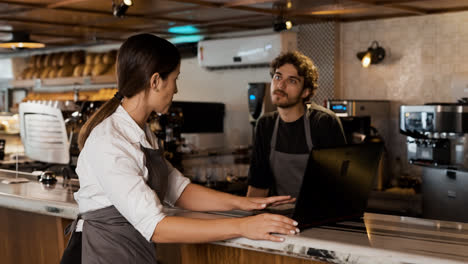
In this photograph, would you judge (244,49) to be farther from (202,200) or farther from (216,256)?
(216,256)

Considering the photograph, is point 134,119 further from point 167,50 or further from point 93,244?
point 93,244

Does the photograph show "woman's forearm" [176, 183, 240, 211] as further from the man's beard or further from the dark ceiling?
the dark ceiling

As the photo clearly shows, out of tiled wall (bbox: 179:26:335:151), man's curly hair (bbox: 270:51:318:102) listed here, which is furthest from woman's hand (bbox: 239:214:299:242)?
tiled wall (bbox: 179:26:335:151)

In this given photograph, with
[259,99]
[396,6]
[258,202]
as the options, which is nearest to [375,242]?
[258,202]

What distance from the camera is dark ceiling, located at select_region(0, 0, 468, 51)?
5.59 m

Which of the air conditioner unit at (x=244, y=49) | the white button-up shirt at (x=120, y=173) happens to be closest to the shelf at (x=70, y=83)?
the air conditioner unit at (x=244, y=49)

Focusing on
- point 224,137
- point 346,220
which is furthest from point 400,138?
point 346,220

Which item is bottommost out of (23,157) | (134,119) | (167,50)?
(23,157)

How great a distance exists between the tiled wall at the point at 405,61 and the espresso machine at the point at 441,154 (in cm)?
81

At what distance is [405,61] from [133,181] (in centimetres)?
566

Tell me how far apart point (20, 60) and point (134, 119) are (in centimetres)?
967

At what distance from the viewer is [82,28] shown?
24.6 feet

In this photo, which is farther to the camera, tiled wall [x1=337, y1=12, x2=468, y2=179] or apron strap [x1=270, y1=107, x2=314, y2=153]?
tiled wall [x1=337, y1=12, x2=468, y2=179]

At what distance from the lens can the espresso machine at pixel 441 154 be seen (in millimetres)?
5461
